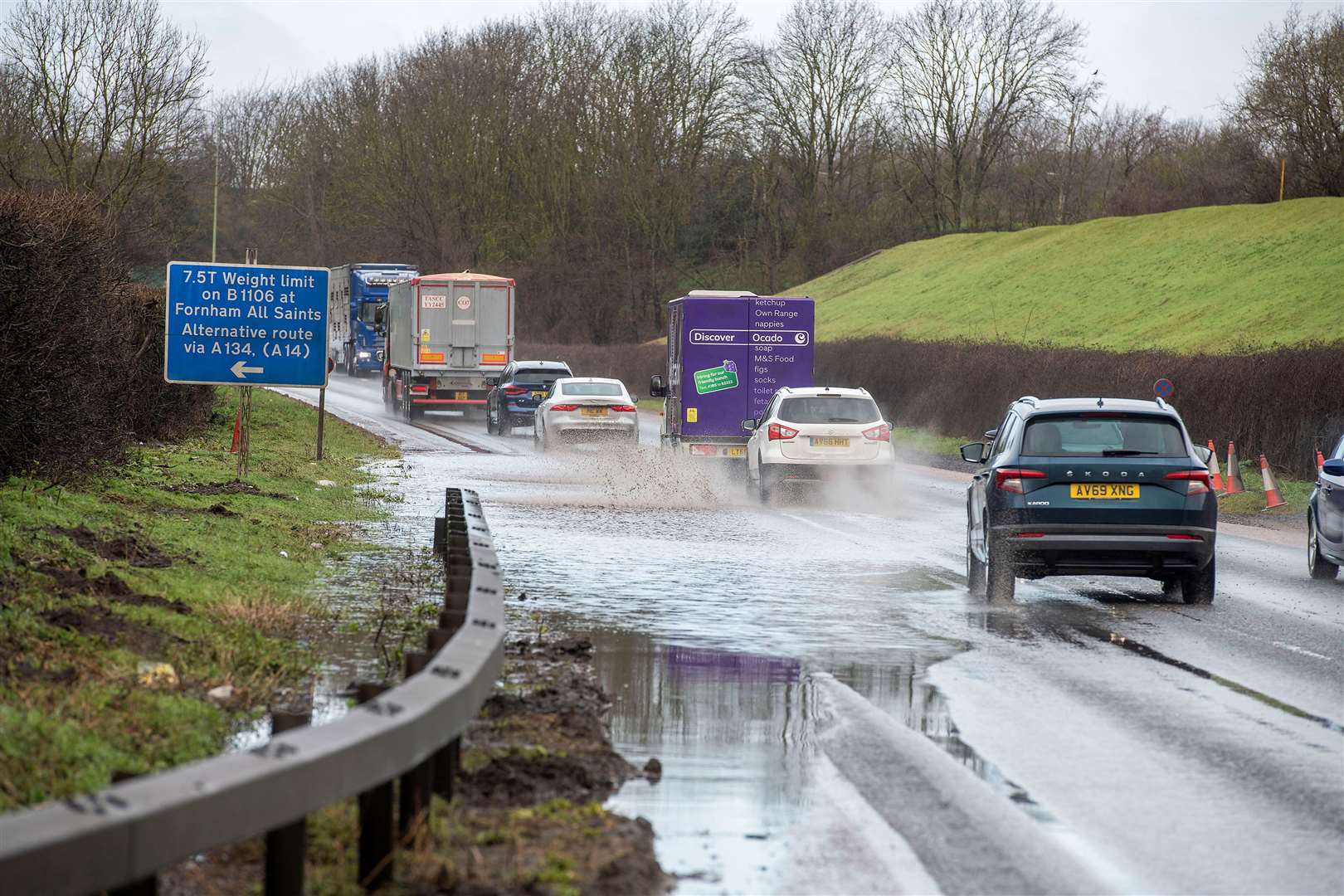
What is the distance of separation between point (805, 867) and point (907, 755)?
1.90 metres

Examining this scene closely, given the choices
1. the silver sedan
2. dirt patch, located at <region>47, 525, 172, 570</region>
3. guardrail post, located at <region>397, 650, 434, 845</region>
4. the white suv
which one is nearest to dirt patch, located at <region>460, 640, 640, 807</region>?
guardrail post, located at <region>397, 650, 434, 845</region>

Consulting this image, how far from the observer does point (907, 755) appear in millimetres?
7340

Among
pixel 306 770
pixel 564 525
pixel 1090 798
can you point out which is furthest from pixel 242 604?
pixel 564 525

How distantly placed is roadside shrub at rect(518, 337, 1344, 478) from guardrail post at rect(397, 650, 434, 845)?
2421 cm

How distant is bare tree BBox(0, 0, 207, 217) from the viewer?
115ft

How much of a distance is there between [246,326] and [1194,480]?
12.5 meters

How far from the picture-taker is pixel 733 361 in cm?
2919

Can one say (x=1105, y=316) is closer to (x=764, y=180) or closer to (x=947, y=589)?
(x=764, y=180)

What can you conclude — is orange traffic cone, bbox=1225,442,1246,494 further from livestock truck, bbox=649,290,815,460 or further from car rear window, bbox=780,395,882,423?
car rear window, bbox=780,395,882,423

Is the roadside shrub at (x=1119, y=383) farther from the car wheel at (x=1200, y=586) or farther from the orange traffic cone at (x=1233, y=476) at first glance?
the car wheel at (x=1200, y=586)

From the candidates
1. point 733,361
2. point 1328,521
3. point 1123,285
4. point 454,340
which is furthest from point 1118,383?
point 1123,285

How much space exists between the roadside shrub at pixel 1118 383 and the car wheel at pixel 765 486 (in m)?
9.37

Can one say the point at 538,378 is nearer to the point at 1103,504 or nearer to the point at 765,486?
the point at 765,486

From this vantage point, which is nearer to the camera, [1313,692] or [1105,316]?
[1313,692]
